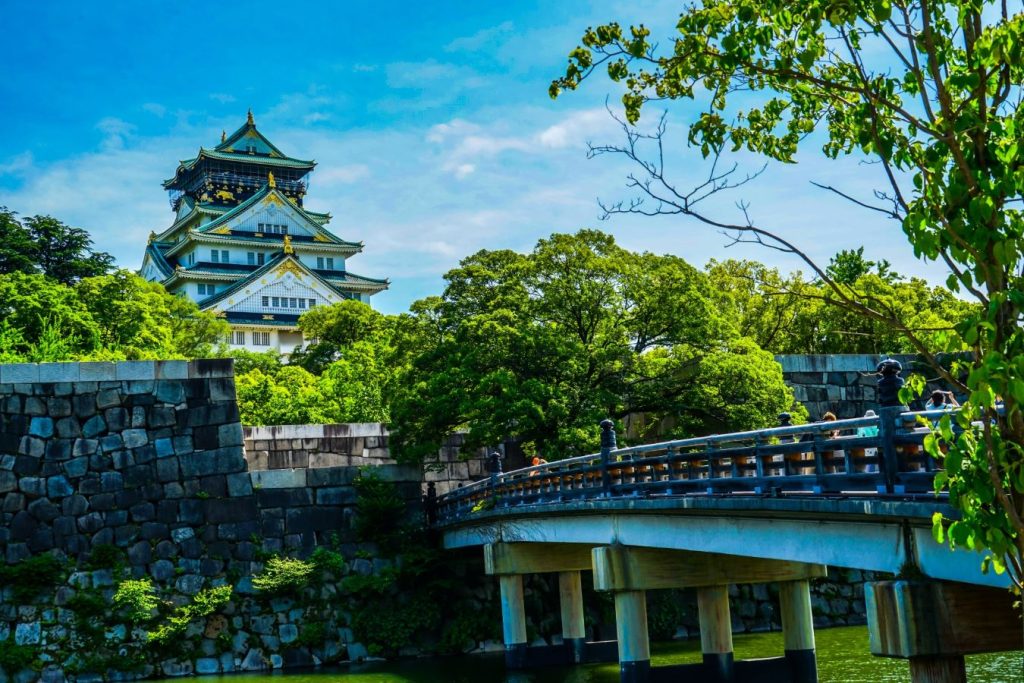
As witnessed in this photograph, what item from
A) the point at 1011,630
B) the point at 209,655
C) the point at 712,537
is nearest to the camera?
the point at 1011,630

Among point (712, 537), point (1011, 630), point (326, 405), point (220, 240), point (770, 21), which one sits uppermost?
point (220, 240)

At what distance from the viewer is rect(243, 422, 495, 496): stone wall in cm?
3195

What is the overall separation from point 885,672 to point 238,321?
52.4m

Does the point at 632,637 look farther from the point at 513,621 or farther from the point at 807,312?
the point at 807,312

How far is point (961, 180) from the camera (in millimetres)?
5930

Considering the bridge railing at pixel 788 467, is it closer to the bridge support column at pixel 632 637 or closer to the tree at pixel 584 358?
the bridge support column at pixel 632 637

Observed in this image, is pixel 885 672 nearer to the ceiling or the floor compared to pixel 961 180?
nearer to the floor

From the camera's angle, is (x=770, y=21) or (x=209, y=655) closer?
(x=770, y=21)

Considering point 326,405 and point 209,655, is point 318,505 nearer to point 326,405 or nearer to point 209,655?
point 209,655

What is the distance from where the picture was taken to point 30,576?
2630 cm

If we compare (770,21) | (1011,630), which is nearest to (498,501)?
(1011,630)

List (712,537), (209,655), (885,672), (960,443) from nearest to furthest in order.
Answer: (960,443), (712,537), (885,672), (209,655)

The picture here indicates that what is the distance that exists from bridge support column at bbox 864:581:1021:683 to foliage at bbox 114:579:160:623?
19.9 m

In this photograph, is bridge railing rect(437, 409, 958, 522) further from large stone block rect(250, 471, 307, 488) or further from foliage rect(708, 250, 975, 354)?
foliage rect(708, 250, 975, 354)
